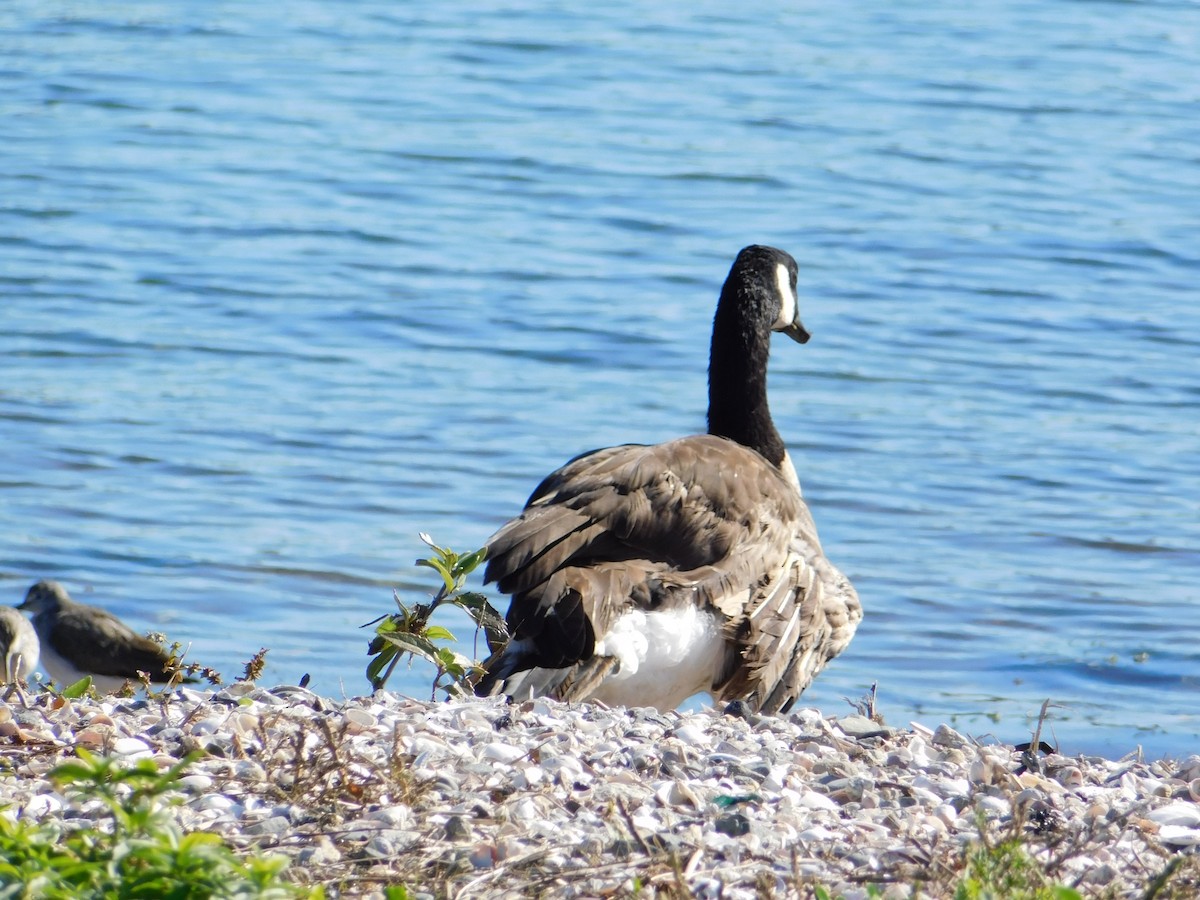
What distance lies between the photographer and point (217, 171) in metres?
18.1

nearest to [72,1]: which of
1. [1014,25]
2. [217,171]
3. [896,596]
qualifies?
[217,171]

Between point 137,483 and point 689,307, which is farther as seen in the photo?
point 689,307

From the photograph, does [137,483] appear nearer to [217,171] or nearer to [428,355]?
[428,355]

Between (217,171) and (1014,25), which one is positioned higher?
(1014,25)

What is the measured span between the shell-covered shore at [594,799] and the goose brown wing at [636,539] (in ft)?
2.90

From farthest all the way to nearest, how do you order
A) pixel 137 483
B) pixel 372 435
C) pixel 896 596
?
pixel 372 435 < pixel 137 483 < pixel 896 596

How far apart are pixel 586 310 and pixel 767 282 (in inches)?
219

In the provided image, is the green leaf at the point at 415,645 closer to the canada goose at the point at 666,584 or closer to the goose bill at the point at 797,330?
the canada goose at the point at 666,584

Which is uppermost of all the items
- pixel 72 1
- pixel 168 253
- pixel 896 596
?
pixel 72 1

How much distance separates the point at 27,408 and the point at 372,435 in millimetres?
2416

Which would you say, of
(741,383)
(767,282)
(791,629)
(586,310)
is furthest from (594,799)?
(586,310)

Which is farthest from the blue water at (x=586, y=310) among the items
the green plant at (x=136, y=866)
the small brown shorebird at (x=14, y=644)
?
the green plant at (x=136, y=866)

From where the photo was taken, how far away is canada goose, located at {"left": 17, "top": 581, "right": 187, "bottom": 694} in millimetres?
7926

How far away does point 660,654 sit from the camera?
6.79 m
